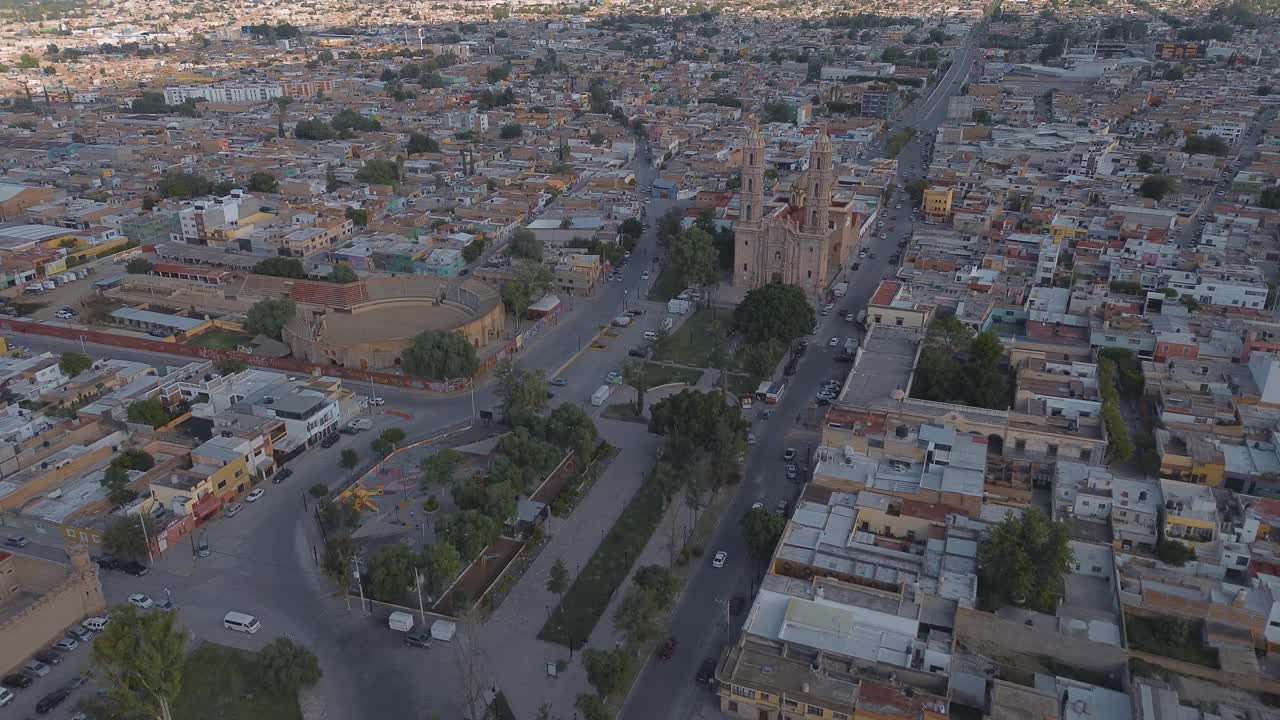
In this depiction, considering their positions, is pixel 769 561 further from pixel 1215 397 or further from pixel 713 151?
pixel 713 151

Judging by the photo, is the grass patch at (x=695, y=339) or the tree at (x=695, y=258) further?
the tree at (x=695, y=258)

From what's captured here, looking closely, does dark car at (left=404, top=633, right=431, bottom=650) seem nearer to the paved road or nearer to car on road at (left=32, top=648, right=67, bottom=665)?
the paved road

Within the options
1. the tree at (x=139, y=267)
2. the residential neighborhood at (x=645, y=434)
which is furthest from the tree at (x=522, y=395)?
the tree at (x=139, y=267)

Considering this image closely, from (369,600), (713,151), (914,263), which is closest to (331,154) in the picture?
(713,151)

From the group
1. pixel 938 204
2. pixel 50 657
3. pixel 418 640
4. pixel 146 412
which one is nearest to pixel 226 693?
pixel 418 640

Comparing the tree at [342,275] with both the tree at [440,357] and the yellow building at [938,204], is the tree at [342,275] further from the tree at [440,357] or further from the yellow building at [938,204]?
the yellow building at [938,204]

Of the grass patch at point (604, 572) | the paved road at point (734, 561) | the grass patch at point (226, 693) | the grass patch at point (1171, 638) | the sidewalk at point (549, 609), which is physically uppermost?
the grass patch at point (1171, 638)

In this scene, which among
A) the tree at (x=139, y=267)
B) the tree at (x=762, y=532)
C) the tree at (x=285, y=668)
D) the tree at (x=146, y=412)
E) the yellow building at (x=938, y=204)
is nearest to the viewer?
the tree at (x=285, y=668)
